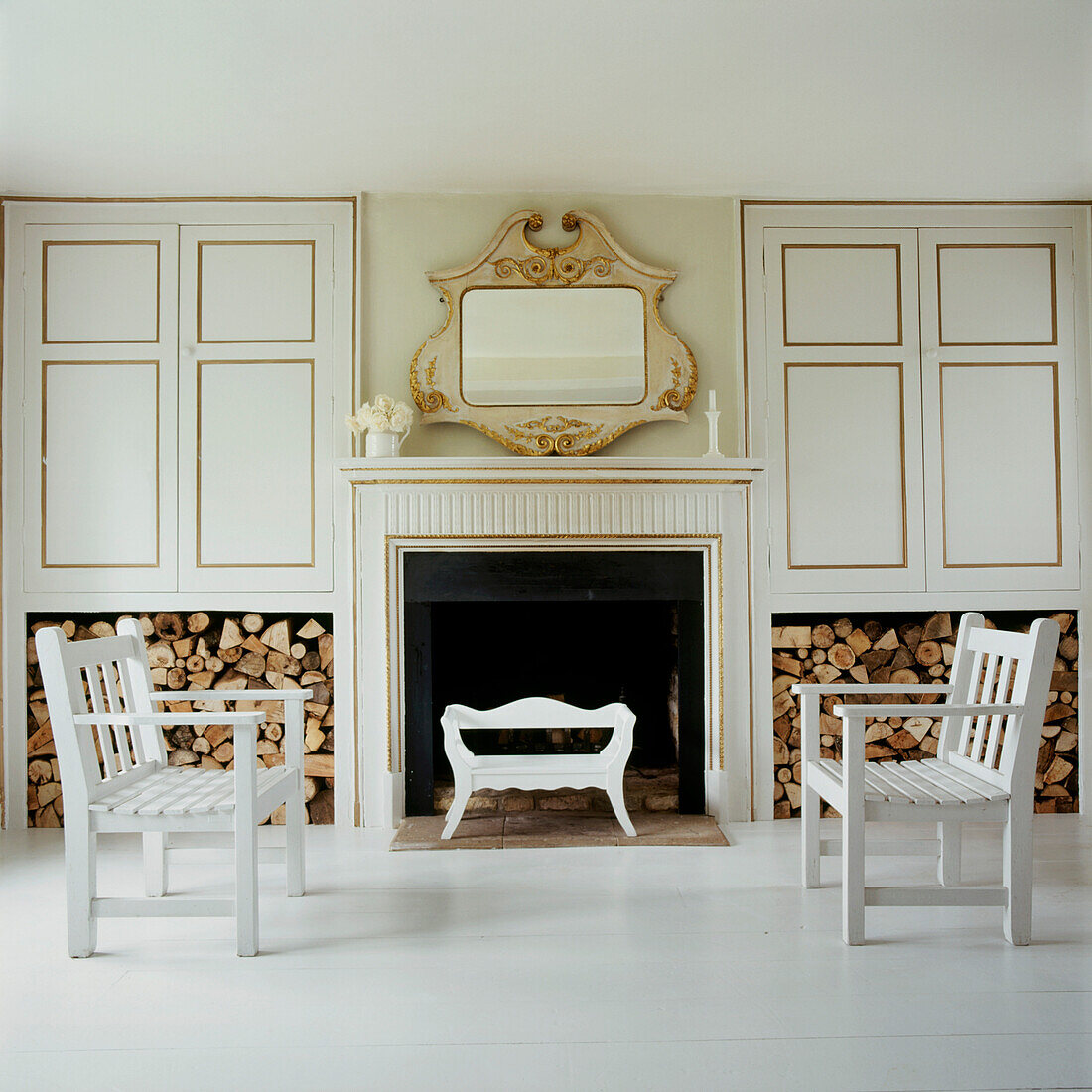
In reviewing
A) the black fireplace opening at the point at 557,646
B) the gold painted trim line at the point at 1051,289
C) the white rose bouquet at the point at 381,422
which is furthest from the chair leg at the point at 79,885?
the gold painted trim line at the point at 1051,289

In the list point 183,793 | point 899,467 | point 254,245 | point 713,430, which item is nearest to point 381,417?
point 254,245

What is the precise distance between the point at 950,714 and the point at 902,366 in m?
1.71

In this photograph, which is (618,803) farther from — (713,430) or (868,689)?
(713,430)

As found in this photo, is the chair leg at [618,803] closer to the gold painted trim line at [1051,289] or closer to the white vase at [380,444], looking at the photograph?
the white vase at [380,444]

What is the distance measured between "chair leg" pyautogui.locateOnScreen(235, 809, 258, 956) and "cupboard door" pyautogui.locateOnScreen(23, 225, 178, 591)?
1.54 metres

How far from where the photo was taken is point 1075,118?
9.61 feet

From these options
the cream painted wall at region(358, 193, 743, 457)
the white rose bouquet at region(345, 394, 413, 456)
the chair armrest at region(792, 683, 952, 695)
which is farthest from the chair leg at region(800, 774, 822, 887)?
the white rose bouquet at region(345, 394, 413, 456)

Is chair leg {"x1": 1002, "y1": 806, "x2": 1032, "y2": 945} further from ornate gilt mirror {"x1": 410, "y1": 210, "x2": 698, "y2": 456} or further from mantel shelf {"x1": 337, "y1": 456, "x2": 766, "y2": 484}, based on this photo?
ornate gilt mirror {"x1": 410, "y1": 210, "x2": 698, "y2": 456}

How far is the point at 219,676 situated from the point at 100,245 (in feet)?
5.74

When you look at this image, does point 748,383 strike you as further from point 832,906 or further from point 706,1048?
point 706,1048

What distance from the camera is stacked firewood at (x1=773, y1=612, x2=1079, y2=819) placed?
3428mm

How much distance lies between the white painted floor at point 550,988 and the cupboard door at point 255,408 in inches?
45.9

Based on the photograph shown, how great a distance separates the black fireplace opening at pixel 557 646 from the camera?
11.0ft

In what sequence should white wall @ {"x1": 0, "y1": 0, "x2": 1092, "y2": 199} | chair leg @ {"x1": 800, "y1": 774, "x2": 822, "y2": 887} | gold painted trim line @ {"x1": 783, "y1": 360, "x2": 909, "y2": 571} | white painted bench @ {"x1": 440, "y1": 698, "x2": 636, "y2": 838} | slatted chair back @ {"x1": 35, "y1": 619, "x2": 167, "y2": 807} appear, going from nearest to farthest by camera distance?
slatted chair back @ {"x1": 35, "y1": 619, "x2": 167, "y2": 807} < white wall @ {"x1": 0, "y1": 0, "x2": 1092, "y2": 199} < chair leg @ {"x1": 800, "y1": 774, "x2": 822, "y2": 887} < white painted bench @ {"x1": 440, "y1": 698, "x2": 636, "y2": 838} < gold painted trim line @ {"x1": 783, "y1": 360, "x2": 909, "y2": 571}
